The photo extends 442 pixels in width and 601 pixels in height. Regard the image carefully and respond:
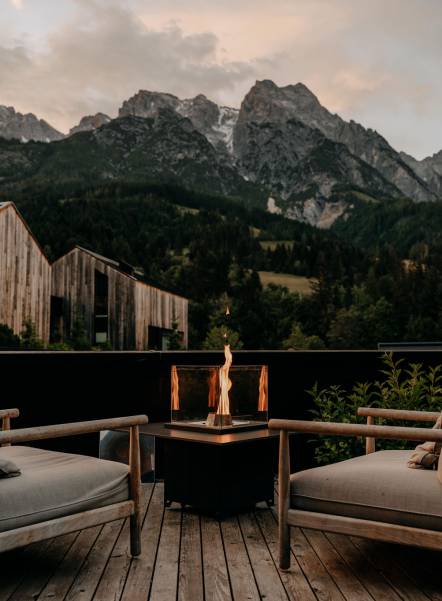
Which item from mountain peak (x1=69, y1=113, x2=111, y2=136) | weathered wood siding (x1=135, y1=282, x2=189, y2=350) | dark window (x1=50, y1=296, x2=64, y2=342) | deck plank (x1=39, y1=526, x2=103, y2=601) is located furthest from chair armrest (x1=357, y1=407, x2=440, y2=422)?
mountain peak (x1=69, y1=113, x2=111, y2=136)

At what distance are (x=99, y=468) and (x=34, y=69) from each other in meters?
100

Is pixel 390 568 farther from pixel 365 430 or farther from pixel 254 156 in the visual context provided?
pixel 254 156

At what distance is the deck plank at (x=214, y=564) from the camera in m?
2.65

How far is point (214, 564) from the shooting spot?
3014 mm

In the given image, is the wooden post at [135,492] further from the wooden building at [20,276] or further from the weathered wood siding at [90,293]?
the weathered wood siding at [90,293]

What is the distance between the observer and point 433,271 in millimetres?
54594

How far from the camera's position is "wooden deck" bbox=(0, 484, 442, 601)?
8.66ft

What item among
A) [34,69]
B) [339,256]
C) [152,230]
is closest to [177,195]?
[152,230]

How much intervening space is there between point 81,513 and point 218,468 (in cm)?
111

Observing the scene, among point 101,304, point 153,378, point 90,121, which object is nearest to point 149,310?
point 101,304

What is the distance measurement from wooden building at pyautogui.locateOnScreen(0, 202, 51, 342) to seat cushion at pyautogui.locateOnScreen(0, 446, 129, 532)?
665 inches

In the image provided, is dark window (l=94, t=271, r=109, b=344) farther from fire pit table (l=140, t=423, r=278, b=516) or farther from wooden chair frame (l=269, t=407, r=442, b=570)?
wooden chair frame (l=269, t=407, r=442, b=570)

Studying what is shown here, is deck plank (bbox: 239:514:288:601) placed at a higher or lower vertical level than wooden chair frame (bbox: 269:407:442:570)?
lower

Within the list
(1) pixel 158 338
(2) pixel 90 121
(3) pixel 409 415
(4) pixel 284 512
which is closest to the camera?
(4) pixel 284 512
